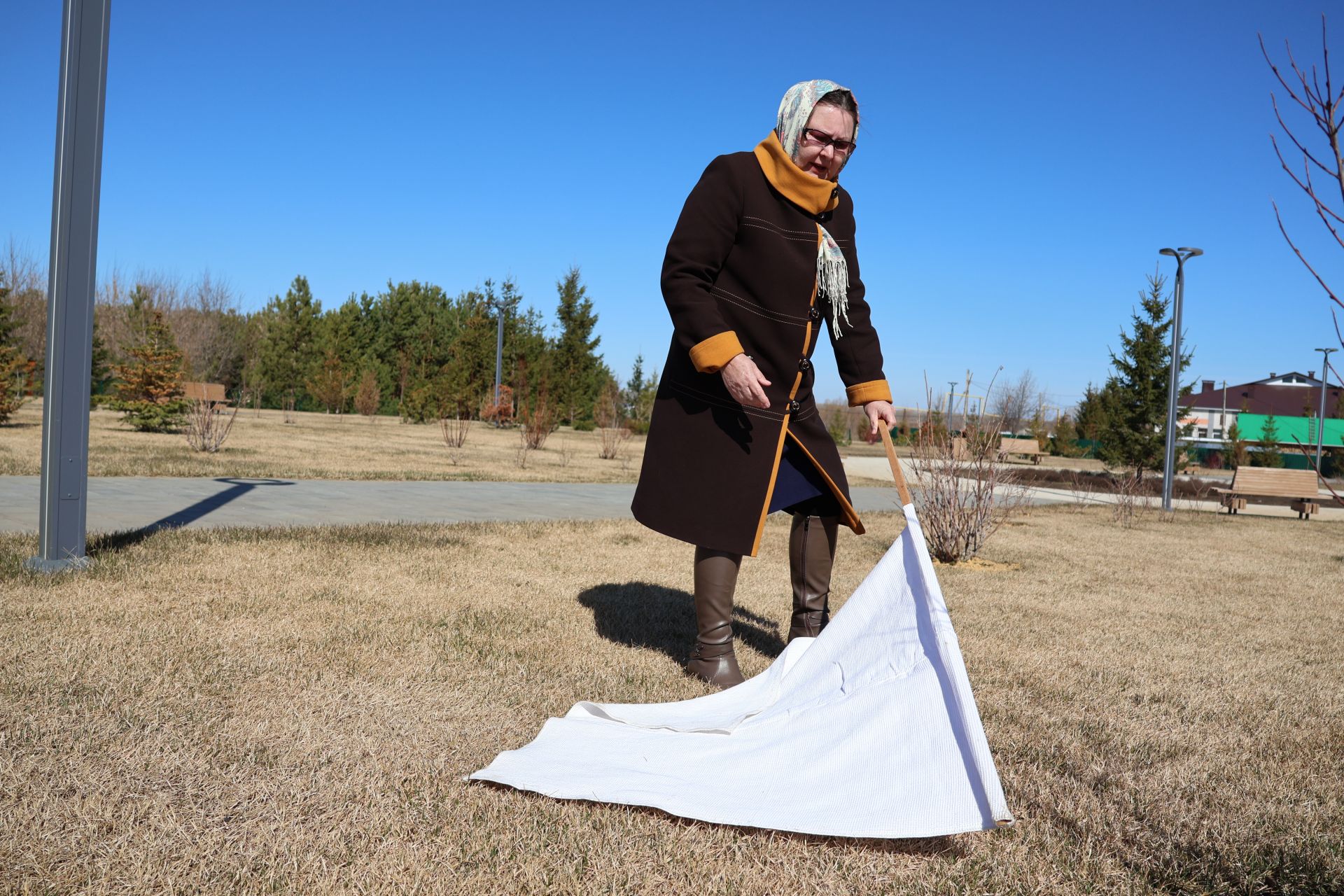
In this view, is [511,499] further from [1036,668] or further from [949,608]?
[1036,668]

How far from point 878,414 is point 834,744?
1.34 metres

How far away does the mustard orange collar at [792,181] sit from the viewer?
3.04 m

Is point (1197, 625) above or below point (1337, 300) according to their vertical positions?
below

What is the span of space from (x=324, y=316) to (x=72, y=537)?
35420mm

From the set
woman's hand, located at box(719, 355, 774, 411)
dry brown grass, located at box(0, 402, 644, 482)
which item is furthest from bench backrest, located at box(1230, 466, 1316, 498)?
woman's hand, located at box(719, 355, 774, 411)

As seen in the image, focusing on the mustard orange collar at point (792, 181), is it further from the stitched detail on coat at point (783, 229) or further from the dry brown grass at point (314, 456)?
the dry brown grass at point (314, 456)

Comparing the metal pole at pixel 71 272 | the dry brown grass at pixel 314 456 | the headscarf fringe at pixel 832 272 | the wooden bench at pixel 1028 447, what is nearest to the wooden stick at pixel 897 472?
the headscarf fringe at pixel 832 272

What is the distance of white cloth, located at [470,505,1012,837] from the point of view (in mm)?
1919

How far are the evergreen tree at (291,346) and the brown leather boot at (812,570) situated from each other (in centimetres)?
3597

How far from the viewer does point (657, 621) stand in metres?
4.28

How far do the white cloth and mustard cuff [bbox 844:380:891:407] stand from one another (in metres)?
0.88

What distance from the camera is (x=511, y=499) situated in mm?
9555

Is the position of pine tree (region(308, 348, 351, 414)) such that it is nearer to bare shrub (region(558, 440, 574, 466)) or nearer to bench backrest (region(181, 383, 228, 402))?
bench backrest (region(181, 383, 228, 402))

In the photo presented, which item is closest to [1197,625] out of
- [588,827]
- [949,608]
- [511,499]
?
[949,608]
